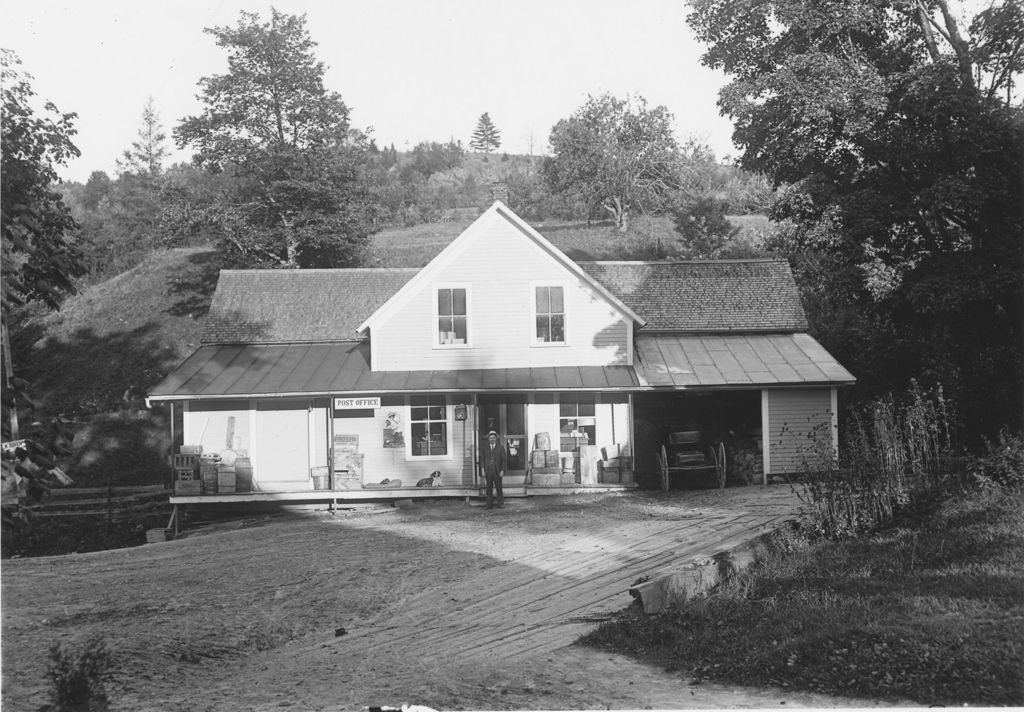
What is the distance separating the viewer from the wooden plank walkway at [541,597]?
10.4m

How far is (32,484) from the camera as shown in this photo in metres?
5.93

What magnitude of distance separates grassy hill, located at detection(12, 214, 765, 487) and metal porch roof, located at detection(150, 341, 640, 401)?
10233 mm

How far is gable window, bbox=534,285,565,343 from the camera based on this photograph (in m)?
24.3

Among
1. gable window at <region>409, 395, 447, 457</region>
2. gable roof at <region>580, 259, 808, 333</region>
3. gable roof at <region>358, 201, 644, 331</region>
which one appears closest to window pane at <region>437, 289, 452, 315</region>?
gable roof at <region>358, 201, 644, 331</region>

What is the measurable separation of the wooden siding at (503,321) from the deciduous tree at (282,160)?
49.9 feet

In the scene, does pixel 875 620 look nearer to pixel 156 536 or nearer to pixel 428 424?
pixel 428 424

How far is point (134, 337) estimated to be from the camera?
45.6 m

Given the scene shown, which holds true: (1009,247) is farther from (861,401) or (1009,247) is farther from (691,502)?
(691,502)

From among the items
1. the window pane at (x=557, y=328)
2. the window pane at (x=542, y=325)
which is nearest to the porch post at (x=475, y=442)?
the window pane at (x=542, y=325)

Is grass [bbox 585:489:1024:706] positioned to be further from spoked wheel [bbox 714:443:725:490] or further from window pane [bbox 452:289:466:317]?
window pane [bbox 452:289:466:317]

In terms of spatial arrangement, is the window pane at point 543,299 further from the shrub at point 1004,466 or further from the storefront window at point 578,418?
the shrub at point 1004,466

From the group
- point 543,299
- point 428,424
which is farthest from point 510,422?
point 543,299

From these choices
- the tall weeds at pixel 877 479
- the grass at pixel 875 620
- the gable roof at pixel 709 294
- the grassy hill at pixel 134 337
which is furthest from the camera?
the grassy hill at pixel 134 337

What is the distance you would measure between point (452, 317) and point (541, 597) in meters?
12.8
